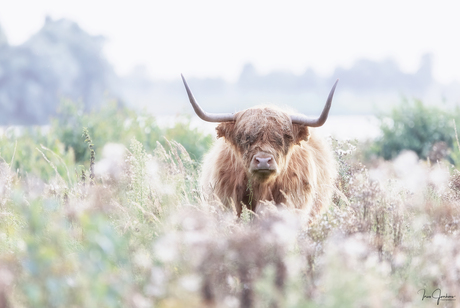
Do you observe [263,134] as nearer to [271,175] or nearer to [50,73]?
[271,175]

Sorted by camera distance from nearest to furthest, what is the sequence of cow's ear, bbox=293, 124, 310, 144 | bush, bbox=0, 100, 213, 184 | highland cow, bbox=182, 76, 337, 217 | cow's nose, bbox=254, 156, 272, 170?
cow's nose, bbox=254, 156, 272, 170, highland cow, bbox=182, 76, 337, 217, cow's ear, bbox=293, 124, 310, 144, bush, bbox=0, 100, 213, 184

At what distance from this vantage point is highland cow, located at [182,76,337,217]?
4.75m

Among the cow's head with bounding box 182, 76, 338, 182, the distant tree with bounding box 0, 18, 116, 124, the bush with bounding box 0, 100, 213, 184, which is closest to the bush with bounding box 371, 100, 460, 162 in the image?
the bush with bounding box 0, 100, 213, 184

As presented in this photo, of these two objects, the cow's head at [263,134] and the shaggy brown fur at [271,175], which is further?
the shaggy brown fur at [271,175]

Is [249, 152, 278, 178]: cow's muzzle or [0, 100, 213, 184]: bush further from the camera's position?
[0, 100, 213, 184]: bush

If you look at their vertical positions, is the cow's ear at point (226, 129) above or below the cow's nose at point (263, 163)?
above

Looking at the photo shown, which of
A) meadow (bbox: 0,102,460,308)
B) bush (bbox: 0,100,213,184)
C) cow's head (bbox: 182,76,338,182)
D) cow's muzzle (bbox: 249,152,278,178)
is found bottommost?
bush (bbox: 0,100,213,184)

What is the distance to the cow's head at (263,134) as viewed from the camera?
4623 millimetres

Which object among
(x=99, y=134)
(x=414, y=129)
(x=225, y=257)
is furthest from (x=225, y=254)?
(x=414, y=129)

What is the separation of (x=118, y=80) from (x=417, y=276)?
1376 inches

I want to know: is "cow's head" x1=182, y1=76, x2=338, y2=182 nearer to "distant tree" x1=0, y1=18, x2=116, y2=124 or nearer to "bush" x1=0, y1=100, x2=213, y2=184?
"bush" x1=0, y1=100, x2=213, y2=184

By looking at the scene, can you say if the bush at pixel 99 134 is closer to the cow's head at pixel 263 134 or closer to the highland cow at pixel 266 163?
the highland cow at pixel 266 163

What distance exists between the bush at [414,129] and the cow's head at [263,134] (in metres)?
6.91

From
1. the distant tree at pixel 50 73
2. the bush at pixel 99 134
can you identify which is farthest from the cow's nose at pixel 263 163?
the distant tree at pixel 50 73
